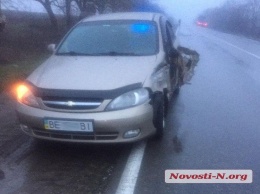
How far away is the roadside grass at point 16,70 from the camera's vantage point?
29.3 feet

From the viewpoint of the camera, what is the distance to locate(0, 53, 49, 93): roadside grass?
8.95 m

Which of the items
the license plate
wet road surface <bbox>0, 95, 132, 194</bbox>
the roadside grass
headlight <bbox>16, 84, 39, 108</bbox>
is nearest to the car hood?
headlight <bbox>16, 84, 39, 108</bbox>

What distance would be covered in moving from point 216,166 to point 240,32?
33659mm

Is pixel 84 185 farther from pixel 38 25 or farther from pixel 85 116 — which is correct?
pixel 38 25

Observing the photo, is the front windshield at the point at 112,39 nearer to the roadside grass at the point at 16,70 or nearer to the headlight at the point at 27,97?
the headlight at the point at 27,97

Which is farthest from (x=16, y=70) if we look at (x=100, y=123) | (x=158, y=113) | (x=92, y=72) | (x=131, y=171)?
(x=131, y=171)

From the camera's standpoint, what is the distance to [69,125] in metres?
4.69

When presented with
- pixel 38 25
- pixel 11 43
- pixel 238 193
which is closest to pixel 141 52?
pixel 238 193

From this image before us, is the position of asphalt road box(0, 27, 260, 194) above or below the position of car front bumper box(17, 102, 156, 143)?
below

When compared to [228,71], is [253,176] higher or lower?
higher

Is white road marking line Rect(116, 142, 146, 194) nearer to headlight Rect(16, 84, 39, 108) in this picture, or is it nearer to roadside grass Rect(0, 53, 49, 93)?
headlight Rect(16, 84, 39, 108)

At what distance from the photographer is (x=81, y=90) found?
4.76m

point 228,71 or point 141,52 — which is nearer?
point 141,52

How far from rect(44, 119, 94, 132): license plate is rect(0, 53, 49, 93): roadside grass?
13.4 ft
